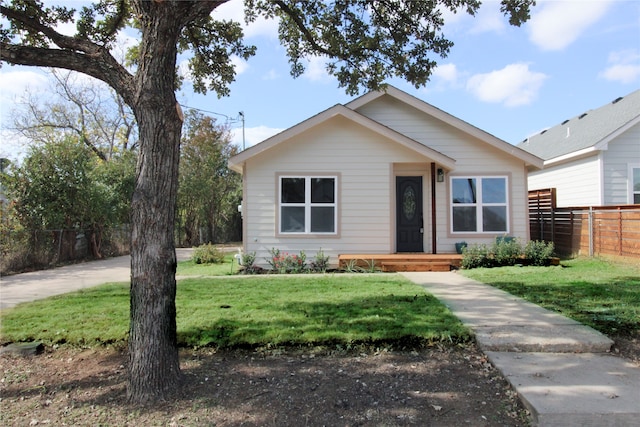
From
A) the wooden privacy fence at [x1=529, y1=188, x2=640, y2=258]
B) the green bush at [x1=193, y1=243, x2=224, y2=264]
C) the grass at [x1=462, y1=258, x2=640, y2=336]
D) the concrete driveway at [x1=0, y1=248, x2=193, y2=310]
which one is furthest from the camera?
the green bush at [x1=193, y1=243, x2=224, y2=264]

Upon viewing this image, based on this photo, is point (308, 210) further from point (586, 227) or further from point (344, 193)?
point (586, 227)

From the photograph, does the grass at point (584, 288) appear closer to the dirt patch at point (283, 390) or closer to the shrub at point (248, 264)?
the dirt patch at point (283, 390)

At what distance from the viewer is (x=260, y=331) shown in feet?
16.0

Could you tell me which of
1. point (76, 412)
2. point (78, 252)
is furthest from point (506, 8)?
point (78, 252)

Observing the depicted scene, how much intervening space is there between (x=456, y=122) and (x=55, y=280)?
36.4 feet

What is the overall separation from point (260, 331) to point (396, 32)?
610 cm

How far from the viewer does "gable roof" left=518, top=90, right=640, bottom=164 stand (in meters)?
13.1

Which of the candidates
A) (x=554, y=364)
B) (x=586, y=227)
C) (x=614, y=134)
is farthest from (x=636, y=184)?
(x=554, y=364)

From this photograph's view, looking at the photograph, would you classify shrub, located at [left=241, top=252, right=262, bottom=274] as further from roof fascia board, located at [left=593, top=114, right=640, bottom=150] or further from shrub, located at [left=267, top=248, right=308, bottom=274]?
roof fascia board, located at [left=593, top=114, right=640, bottom=150]

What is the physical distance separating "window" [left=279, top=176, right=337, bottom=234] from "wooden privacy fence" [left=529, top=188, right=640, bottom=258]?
723 centimetres

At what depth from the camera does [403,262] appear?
10.6m

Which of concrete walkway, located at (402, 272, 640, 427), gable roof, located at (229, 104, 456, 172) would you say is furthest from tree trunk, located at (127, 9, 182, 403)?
gable roof, located at (229, 104, 456, 172)

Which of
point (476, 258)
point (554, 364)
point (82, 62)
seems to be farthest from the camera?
point (476, 258)

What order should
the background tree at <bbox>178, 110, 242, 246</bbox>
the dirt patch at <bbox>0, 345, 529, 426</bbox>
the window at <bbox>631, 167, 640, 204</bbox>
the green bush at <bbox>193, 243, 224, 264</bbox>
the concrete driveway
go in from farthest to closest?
the background tree at <bbox>178, 110, 242, 246</bbox>, the green bush at <bbox>193, 243, 224, 264</bbox>, the window at <bbox>631, 167, 640, 204</bbox>, the concrete driveway, the dirt patch at <bbox>0, 345, 529, 426</bbox>
